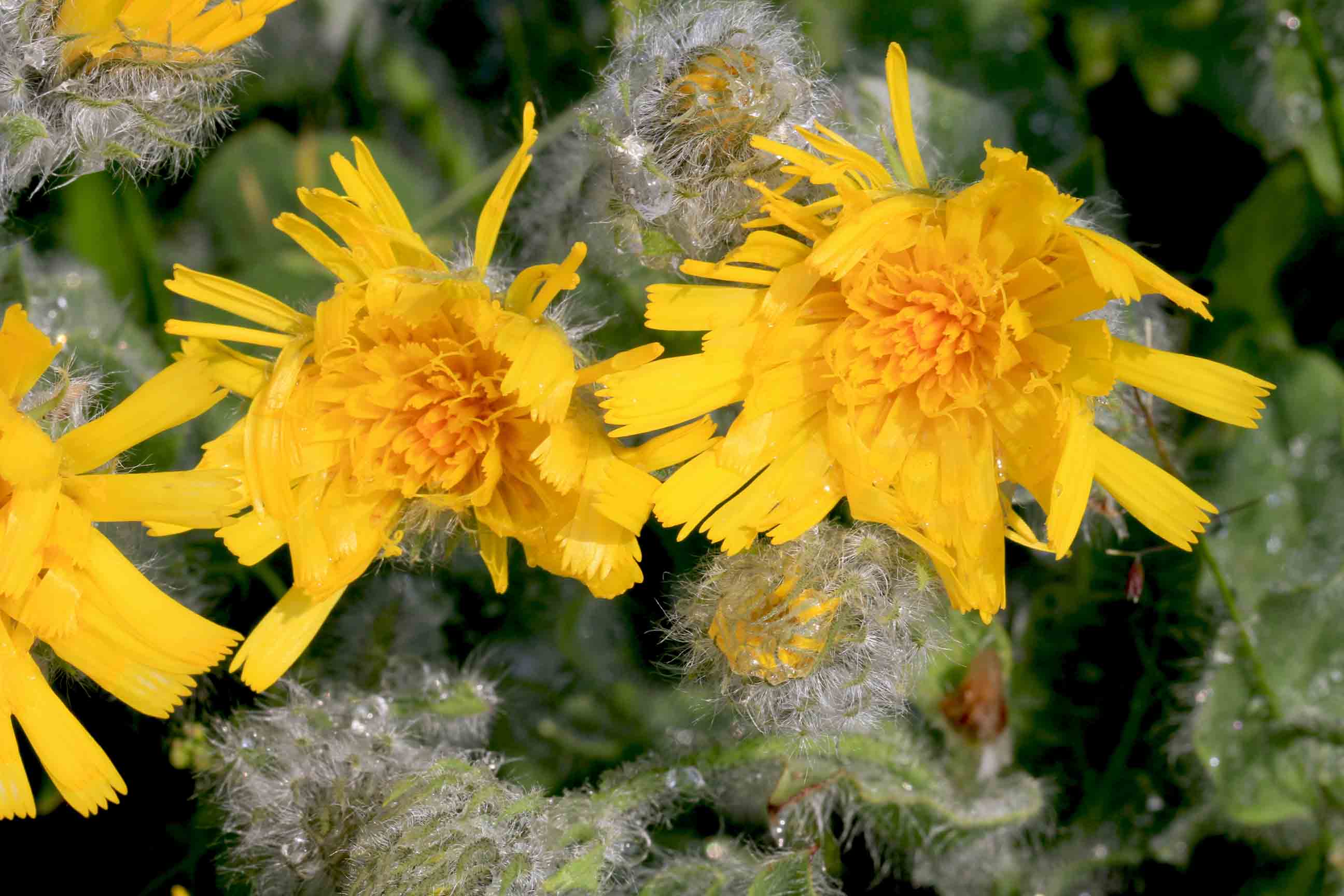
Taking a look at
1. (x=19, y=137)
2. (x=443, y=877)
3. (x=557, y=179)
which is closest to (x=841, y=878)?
(x=443, y=877)

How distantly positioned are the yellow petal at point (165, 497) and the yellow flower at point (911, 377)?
2.51 feet

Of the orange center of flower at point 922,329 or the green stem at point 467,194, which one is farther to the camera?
the green stem at point 467,194

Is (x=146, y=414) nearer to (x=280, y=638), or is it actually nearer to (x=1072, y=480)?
(x=280, y=638)

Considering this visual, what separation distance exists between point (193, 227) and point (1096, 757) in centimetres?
319

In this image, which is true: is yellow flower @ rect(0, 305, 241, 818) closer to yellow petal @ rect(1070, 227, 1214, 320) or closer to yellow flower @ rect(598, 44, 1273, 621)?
yellow flower @ rect(598, 44, 1273, 621)

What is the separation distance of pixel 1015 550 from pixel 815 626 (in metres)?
1.18

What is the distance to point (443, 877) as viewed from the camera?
2104 mm

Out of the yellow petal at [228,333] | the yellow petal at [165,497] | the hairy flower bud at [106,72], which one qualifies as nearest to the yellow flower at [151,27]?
the hairy flower bud at [106,72]

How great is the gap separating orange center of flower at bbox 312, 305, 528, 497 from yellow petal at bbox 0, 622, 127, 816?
0.72 meters

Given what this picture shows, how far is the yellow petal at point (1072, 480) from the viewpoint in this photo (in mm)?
2008

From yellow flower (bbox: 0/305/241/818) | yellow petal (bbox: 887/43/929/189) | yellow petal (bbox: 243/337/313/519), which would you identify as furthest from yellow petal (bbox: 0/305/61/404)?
yellow petal (bbox: 887/43/929/189)

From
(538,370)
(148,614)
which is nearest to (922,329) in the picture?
(538,370)

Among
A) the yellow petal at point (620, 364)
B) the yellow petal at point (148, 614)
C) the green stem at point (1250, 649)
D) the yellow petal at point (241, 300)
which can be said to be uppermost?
the yellow petal at point (241, 300)

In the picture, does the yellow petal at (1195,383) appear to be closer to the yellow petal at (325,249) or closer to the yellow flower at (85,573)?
the yellow petal at (325,249)
